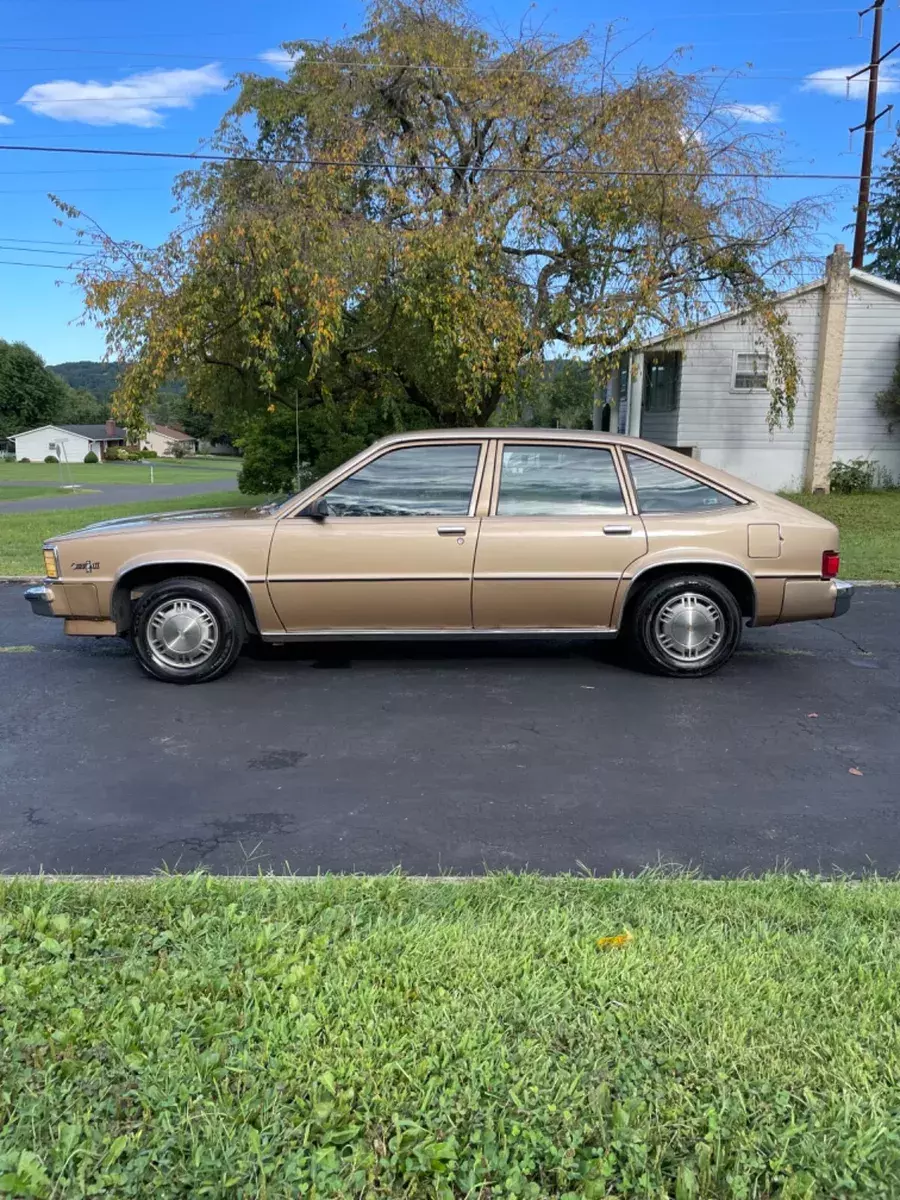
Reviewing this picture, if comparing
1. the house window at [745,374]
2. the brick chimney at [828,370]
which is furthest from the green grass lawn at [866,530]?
the house window at [745,374]

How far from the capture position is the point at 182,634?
5723 millimetres

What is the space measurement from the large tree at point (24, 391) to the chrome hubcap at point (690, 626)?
4148 inches

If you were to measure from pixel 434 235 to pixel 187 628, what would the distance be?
810 centimetres

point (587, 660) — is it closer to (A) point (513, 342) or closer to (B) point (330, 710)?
(B) point (330, 710)

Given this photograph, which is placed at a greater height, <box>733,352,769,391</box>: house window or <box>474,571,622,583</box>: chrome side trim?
<box>733,352,769,391</box>: house window

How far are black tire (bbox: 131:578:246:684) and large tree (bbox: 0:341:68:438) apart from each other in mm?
103903

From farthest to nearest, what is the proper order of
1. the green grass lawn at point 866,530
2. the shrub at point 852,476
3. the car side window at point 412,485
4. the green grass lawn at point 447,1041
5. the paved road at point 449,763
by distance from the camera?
the shrub at point 852,476, the green grass lawn at point 866,530, the car side window at point 412,485, the paved road at point 449,763, the green grass lawn at point 447,1041

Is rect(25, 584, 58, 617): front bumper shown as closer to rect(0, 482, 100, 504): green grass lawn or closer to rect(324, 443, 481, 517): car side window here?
rect(324, 443, 481, 517): car side window

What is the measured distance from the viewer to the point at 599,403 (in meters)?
24.3

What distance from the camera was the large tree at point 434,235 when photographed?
11883mm

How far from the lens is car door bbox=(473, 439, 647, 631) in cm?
566

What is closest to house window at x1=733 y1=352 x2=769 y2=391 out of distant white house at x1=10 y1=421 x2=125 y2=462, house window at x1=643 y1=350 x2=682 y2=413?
house window at x1=643 y1=350 x2=682 y2=413

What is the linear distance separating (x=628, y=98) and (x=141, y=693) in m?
12.3

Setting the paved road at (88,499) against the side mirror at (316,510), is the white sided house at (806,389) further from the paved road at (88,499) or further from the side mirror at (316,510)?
the paved road at (88,499)
